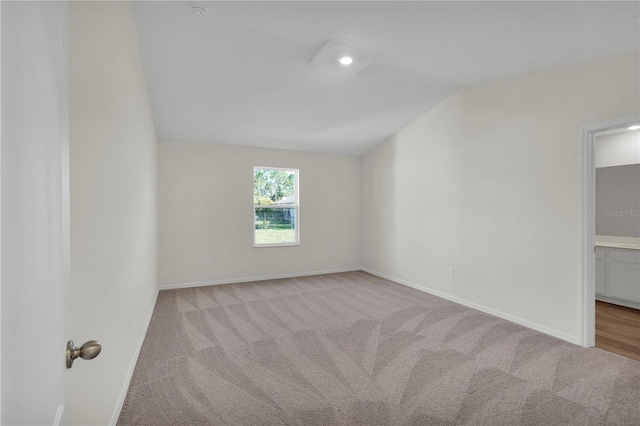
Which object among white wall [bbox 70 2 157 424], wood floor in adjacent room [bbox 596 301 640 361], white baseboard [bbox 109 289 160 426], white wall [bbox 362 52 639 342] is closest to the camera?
white wall [bbox 70 2 157 424]

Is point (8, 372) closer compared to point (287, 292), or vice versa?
point (8, 372)

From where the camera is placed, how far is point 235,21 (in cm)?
236

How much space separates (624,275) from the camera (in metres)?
3.78

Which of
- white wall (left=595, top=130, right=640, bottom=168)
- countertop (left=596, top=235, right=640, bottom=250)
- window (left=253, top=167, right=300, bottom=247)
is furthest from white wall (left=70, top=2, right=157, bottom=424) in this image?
white wall (left=595, top=130, right=640, bottom=168)

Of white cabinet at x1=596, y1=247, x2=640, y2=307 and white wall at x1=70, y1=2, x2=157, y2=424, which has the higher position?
white wall at x1=70, y1=2, x2=157, y2=424

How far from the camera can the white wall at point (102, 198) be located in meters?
1.28

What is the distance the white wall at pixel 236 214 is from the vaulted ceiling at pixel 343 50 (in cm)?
78

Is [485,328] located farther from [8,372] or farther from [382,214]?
[8,372]

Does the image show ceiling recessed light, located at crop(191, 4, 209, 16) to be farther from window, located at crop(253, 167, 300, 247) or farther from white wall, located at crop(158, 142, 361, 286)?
window, located at crop(253, 167, 300, 247)

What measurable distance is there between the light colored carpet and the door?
154 centimetres

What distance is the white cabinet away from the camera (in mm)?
3684

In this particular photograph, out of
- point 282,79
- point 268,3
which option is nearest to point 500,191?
point 282,79

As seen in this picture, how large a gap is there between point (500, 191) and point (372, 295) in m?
2.14

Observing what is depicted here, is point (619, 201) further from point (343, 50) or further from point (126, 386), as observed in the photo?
point (126, 386)
